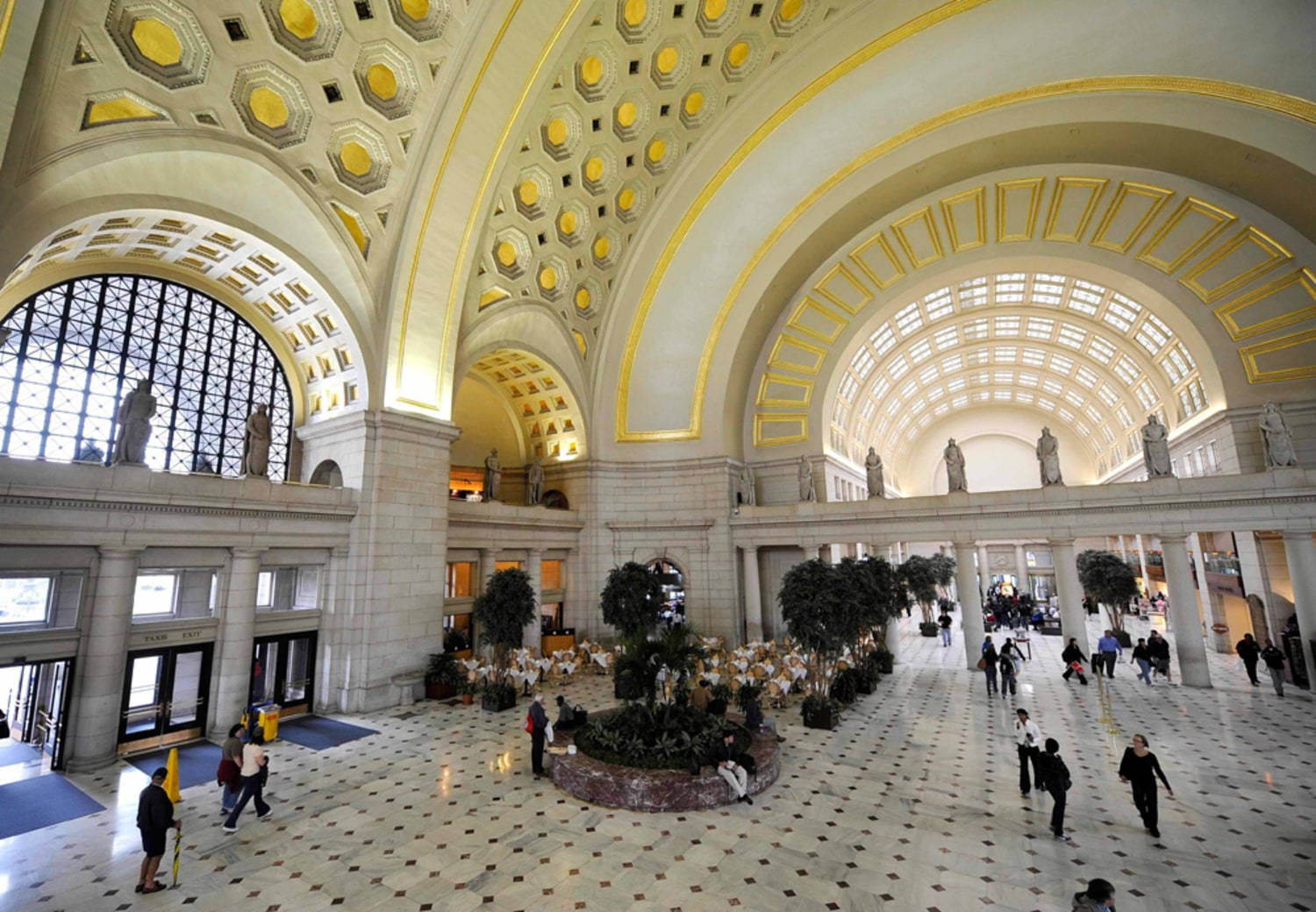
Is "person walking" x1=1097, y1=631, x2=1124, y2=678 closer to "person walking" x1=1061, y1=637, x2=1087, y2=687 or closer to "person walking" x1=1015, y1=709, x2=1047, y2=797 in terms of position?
"person walking" x1=1061, y1=637, x2=1087, y2=687

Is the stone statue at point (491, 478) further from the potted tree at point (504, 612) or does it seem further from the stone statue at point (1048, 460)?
the stone statue at point (1048, 460)

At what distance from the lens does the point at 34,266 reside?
12578mm

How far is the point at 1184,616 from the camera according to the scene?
50.2ft

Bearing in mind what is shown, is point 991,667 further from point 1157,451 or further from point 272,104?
point 272,104

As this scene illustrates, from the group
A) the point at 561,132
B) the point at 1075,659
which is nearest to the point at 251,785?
the point at 561,132

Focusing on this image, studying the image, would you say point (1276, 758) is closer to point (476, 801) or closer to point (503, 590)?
point (476, 801)

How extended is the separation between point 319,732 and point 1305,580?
23.1m

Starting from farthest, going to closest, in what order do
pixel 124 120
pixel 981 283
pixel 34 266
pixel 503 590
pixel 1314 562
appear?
pixel 981 283
pixel 503 590
pixel 1314 562
pixel 34 266
pixel 124 120

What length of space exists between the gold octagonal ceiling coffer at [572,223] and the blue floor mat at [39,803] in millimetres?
16732

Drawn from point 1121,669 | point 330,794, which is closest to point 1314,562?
point 1121,669

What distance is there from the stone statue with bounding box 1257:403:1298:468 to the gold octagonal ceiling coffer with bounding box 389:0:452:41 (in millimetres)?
22404

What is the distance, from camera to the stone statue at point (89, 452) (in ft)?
44.6

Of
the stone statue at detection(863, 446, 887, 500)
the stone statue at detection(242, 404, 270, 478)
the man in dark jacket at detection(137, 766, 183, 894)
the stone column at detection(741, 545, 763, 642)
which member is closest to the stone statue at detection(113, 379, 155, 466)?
the stone statue at detection(242, 404, 270, 478)

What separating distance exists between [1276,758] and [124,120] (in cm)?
2302
